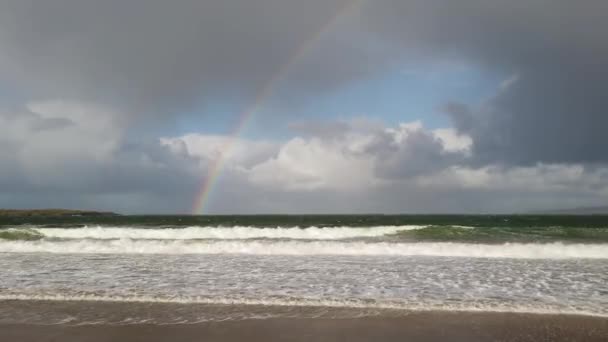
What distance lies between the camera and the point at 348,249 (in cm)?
1672

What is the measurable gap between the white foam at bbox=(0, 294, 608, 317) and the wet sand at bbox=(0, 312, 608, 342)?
42cm

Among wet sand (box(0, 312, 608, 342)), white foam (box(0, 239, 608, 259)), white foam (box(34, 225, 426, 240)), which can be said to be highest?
white foam (box(34, 225, 426, 240))

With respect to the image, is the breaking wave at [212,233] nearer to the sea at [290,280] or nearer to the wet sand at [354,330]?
the sea at [290,280]

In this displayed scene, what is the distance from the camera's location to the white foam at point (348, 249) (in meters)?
16.1

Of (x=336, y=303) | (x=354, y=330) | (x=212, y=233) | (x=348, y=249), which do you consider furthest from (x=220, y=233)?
(x=354, y=330)

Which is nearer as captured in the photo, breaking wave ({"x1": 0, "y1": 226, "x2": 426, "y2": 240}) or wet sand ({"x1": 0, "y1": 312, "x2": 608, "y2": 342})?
wet sand ({"x1": 0, "y1": 312, "x2": 608, "y2": 342})

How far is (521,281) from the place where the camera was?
9922 mm

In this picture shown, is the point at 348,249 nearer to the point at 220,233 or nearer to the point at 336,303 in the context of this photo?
the point at 336,303

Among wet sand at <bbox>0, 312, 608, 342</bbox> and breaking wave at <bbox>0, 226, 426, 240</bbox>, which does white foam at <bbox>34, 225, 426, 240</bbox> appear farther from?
wet sand at <bbox>0, 312, 608, 342</bbox>

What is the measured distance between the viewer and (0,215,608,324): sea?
7254mm

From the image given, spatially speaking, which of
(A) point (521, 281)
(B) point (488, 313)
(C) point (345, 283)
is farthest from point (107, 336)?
(A) point (521, 281)

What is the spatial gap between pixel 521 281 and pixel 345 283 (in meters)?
4.28

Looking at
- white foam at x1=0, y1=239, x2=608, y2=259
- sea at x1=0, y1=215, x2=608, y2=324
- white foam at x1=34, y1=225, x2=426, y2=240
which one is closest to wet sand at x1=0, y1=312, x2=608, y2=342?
sea at x1=0, y1=215, x2=608, y2=324

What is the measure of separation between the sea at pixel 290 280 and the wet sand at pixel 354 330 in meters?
0.37
